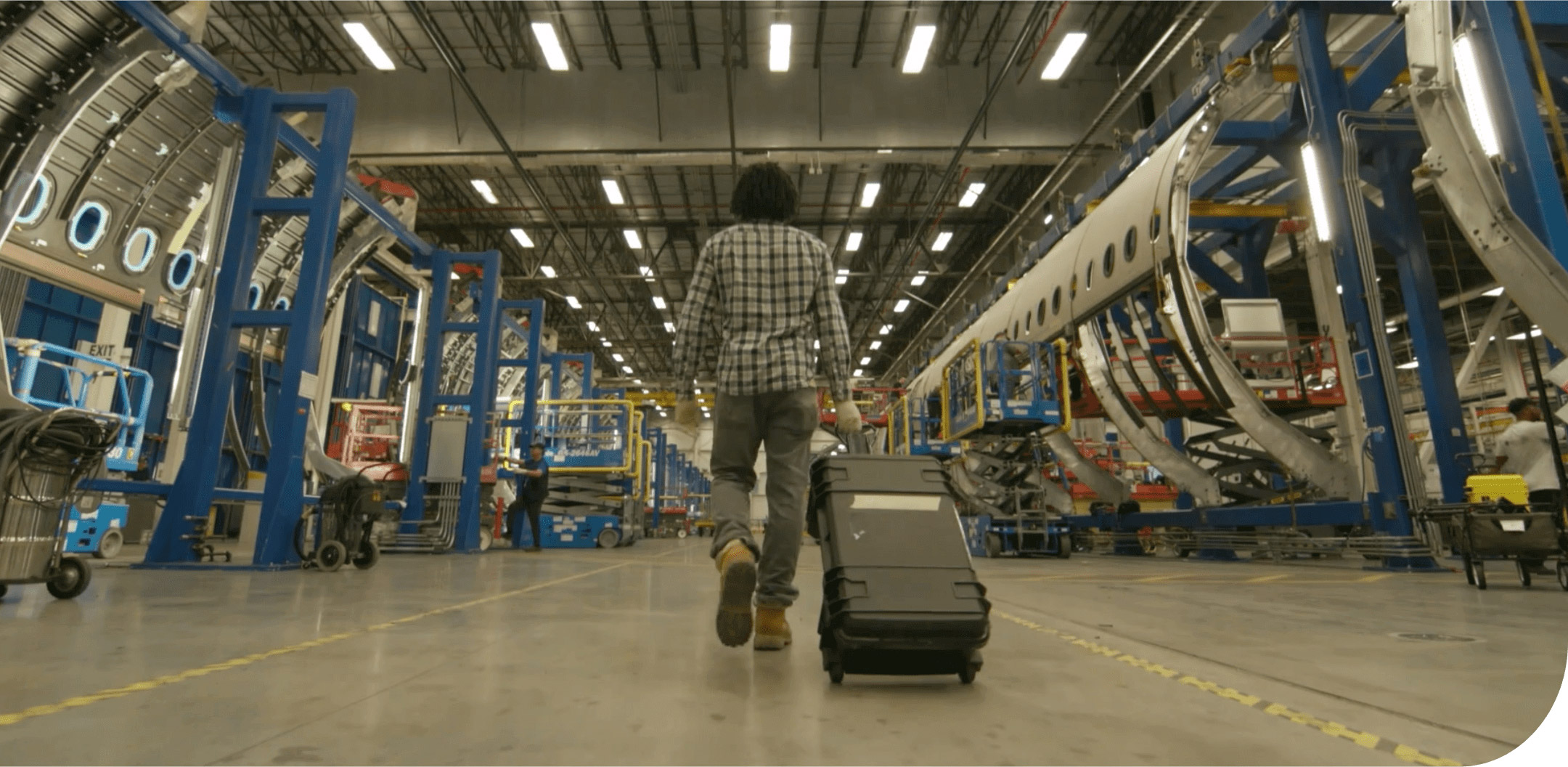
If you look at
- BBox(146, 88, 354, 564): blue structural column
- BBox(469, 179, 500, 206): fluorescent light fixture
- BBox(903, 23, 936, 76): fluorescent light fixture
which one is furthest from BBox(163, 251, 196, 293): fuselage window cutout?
BBox(903, 23, 936, 76): fluorescent light fixture

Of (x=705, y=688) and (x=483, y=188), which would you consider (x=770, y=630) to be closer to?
(x=705, y=688)

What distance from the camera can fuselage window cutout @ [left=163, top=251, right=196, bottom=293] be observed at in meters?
9.06

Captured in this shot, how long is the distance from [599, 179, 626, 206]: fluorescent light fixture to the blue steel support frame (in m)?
6.09

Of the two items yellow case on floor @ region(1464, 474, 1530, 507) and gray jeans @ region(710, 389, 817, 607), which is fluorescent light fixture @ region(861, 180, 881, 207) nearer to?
yellow case on floor @ region(1464, 474, 1530, 507)

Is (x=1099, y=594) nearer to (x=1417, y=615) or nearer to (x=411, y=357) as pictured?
(x=1417, y=615)

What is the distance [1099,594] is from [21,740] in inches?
176

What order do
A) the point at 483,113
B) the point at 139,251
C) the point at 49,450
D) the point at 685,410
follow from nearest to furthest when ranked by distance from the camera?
the point at 685,410, the point at 49,450, the point at 139,251, the point at 483,113

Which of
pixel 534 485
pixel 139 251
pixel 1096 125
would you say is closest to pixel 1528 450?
pixel 1096 125

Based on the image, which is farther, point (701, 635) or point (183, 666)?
point (701, 635)

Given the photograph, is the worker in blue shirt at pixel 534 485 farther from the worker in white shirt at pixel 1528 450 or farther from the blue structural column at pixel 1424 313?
the worker in white shirt at pixel 1528 450

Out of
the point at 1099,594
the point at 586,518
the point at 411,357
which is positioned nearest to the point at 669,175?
the point at 586,518

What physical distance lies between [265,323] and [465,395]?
3827mm

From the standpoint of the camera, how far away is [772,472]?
2.41 m

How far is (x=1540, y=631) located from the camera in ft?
9.18
